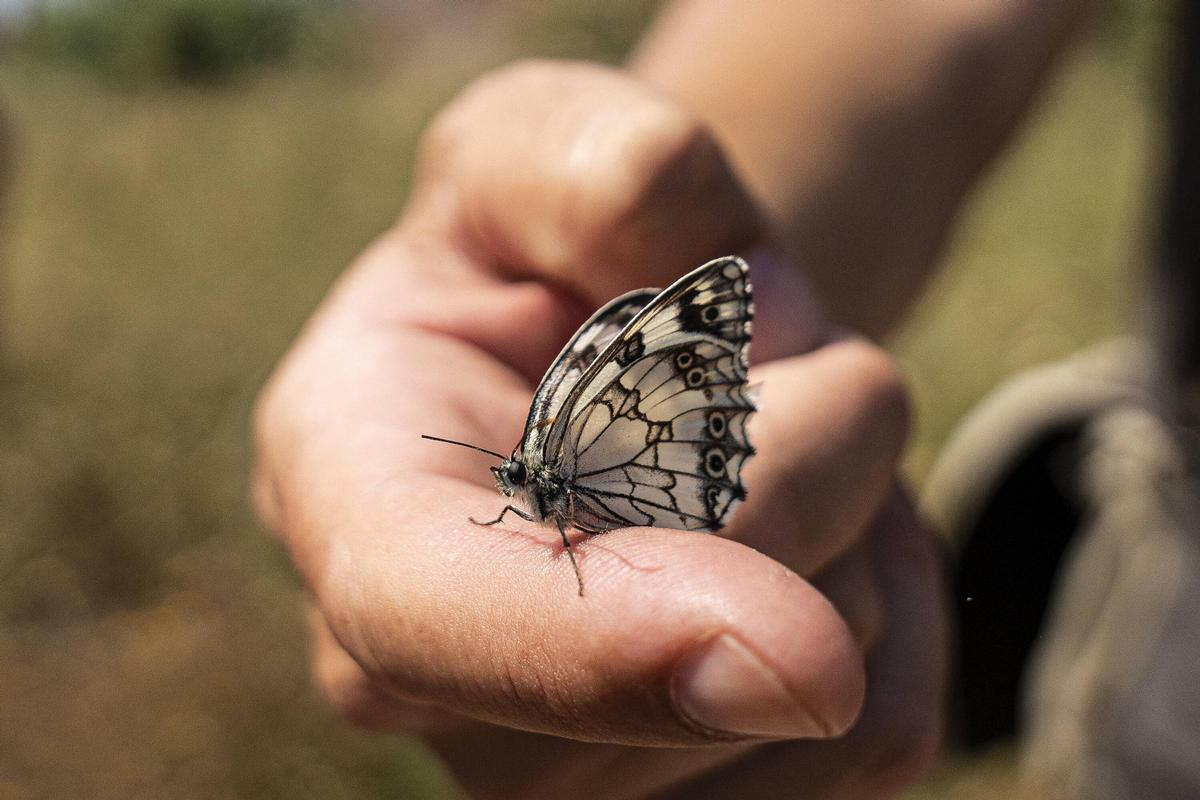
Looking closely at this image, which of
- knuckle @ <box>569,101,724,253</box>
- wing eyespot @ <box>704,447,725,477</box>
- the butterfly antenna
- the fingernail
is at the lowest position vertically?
the butterfly antenna

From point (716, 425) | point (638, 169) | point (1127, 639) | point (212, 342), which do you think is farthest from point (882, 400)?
point (212, 342)

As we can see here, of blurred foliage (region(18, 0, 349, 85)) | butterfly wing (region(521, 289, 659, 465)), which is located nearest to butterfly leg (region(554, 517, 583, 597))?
butterfly wing (region(521, 289, 659, 465))

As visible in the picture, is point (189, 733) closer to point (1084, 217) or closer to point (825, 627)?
point (825, 627)

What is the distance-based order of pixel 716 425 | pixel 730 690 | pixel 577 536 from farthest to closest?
pixel 716 425 → pixel 577 536 → pixel 730 690

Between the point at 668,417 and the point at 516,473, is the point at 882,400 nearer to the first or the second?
the point at 668,417

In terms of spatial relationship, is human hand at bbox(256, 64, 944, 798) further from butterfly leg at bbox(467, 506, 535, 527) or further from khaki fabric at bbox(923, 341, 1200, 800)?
khaki fabric at bbox(923, 341, 1200, 800)

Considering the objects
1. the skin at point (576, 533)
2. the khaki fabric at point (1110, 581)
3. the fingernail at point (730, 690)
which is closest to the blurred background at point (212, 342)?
the khaki fabric at point (1110, 581)

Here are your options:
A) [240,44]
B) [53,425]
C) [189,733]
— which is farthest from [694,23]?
[240,44]
